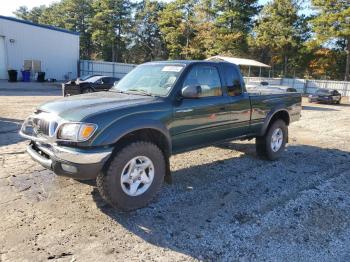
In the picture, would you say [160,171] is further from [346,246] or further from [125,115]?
[346,246]

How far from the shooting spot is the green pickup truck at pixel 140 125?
384 centimetres

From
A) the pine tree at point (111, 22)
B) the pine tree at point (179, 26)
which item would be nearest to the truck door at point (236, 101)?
the pine tree at point (179, 26)

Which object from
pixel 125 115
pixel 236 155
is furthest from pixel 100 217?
pixel 236 155

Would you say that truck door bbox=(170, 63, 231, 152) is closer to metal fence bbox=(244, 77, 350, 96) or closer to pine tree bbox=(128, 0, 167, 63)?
metal fence bbox=(244, 77, 350, 96)

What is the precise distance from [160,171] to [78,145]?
3.81 feet

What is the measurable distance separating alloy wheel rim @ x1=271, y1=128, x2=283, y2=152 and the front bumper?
4.07 m

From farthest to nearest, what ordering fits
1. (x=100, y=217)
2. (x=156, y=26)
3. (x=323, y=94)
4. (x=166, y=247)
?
(x=156, y=26), (x=323, y=94), (x=100, y=217), (x=166, y=247)

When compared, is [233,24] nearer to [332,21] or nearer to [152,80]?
[332,21]

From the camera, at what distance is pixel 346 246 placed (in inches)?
146

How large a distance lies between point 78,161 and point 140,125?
87cm

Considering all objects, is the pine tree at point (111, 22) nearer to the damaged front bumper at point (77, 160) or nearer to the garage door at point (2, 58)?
the garage door at point (2, 58)

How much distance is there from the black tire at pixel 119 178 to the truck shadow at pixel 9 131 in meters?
4.41

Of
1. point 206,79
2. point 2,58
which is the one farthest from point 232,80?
point 2,58

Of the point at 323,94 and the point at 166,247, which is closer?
the point at 166,247
